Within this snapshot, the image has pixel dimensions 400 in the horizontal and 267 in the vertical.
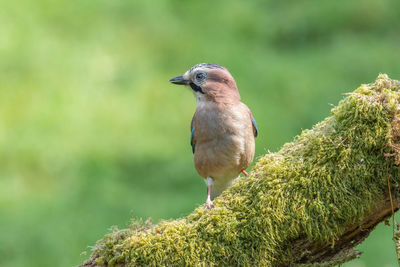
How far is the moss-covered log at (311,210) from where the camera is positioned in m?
3.33

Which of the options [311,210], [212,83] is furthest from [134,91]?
[311,210]

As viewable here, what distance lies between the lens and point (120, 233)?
369 cm

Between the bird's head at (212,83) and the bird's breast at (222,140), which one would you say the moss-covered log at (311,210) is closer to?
the bird's breast at (222,140)

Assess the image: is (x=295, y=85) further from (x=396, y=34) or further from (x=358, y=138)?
(x=358, y=138)

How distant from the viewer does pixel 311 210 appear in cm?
335

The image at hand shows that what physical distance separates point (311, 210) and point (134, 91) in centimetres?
598

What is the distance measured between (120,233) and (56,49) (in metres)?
6.47

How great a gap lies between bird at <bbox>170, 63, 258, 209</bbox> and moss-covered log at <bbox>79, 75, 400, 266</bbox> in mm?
1331

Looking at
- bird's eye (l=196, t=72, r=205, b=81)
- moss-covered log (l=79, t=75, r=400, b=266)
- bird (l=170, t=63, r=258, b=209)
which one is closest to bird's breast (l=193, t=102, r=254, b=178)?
bird (l=170, t=63, r=258, b=209)

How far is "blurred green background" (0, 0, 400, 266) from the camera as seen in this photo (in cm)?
730

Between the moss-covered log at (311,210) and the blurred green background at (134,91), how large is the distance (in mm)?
3653

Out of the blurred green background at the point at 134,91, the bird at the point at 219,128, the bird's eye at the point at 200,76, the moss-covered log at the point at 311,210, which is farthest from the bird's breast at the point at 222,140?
the blurred green background at the point at 134,91

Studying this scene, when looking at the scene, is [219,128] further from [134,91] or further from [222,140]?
[134,91]

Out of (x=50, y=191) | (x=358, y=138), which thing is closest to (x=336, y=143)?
(x=358, y=138)
